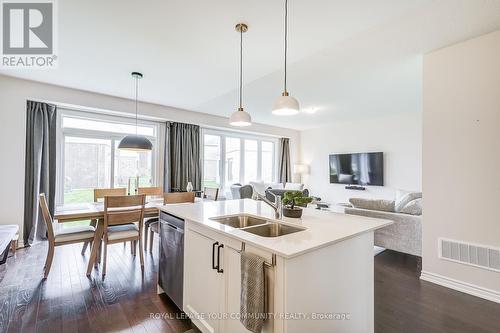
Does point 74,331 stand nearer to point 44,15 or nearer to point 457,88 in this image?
point 44,15

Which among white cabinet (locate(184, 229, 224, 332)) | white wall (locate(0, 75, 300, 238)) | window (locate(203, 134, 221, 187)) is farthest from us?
window (locate(203, 134, 221, 187))

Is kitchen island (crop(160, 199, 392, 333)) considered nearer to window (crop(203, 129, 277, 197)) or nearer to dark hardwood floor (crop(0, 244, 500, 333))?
dark hardwood floor (crop(0, 244, 500, 333))

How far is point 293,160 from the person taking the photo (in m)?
7.95

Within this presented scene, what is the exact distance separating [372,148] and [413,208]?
3.39m

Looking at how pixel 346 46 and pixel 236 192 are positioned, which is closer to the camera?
pixel 346 46

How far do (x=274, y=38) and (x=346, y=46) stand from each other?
81 cm

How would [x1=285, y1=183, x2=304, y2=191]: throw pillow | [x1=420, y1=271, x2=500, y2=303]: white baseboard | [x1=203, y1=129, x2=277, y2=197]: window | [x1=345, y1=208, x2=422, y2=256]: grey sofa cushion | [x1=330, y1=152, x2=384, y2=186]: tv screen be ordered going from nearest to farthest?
[x1=420, y1=271, x2=500, y2=303]: white baseboard, [x1=345, y1=208, x2=422, y2=256]: grey sofa cushion, [x1=330, y1=152, x2=384, y2=186]: tv screen, [x1=203, y1=129, x2=277, y2=197]: window, [x1=285, y1=183, x2=304, y2=191]: throw pillow

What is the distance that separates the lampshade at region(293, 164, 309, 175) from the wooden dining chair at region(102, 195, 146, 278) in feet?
18.4

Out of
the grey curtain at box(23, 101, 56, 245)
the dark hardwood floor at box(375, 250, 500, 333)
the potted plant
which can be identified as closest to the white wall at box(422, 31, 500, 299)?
the dark hardwood floor at box(375, 250, 500, 333)

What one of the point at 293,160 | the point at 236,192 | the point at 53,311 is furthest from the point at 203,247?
the point at 293,160

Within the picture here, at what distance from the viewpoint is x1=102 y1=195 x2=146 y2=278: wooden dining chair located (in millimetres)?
2664

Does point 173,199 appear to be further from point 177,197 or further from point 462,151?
point 462,151

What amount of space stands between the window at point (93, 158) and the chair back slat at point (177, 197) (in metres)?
1.42

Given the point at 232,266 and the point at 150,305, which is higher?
the point at 232,266
